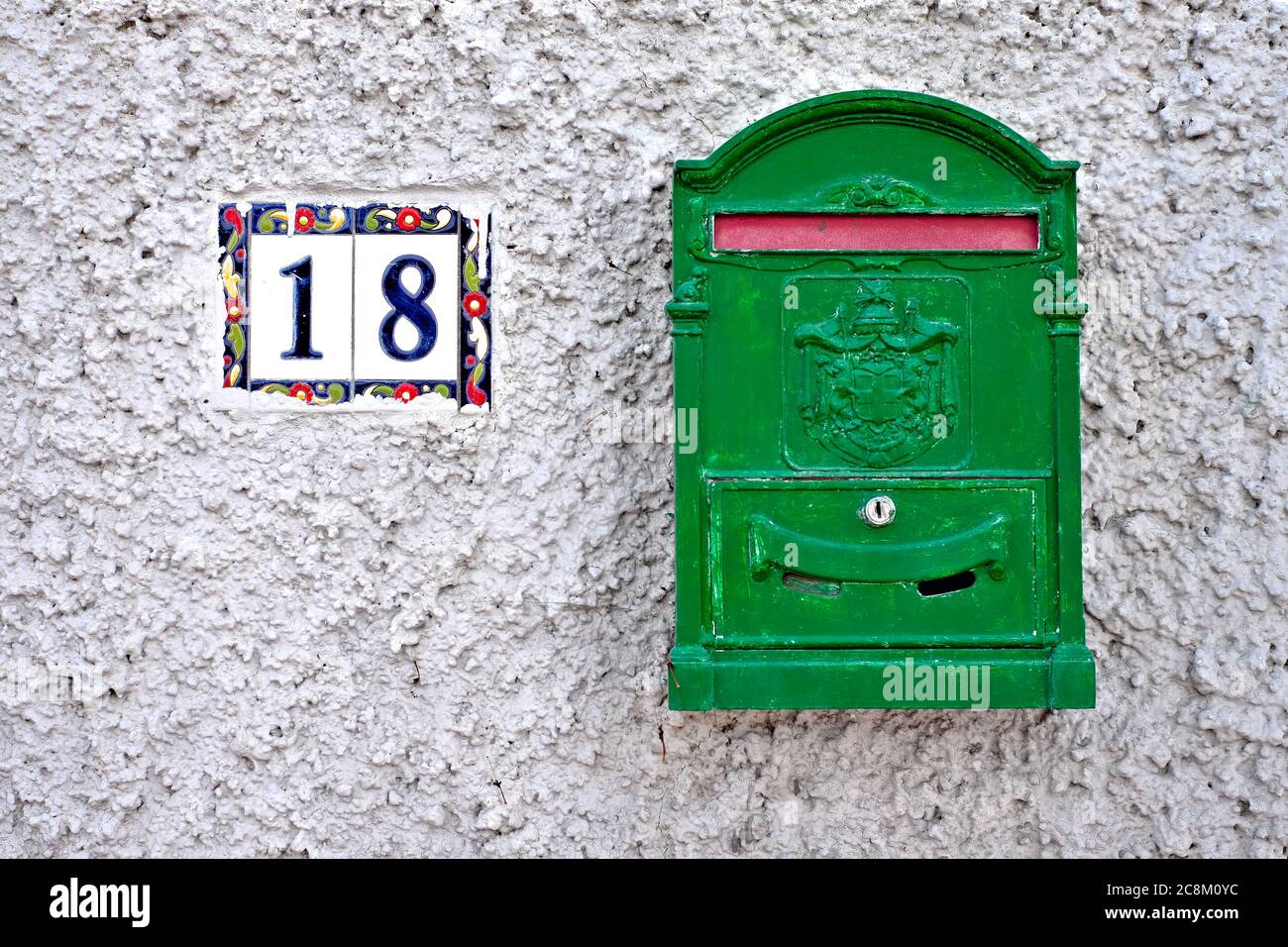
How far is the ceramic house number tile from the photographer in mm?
1811

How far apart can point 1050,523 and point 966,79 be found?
2.60 ft

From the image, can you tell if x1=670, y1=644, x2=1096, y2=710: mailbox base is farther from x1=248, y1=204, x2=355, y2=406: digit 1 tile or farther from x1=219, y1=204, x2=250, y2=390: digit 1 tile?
x1=219, y1=204, x2=250, y2=390: digit 1 tile

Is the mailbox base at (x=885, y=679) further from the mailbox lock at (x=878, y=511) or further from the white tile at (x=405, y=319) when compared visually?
the white tile at (x=405, y=319)

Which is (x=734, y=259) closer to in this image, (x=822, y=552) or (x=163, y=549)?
(x=822, y=552)

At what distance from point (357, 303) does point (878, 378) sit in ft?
2.88

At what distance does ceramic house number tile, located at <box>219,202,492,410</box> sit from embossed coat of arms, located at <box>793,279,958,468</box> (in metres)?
0.60

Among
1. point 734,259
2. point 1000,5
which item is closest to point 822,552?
point 734,259

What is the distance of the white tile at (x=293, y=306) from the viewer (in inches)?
71.2

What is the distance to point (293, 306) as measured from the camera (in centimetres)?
181

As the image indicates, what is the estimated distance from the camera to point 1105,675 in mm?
1822

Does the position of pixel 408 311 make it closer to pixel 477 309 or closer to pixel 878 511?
pixel 477 309

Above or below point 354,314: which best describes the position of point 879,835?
below
